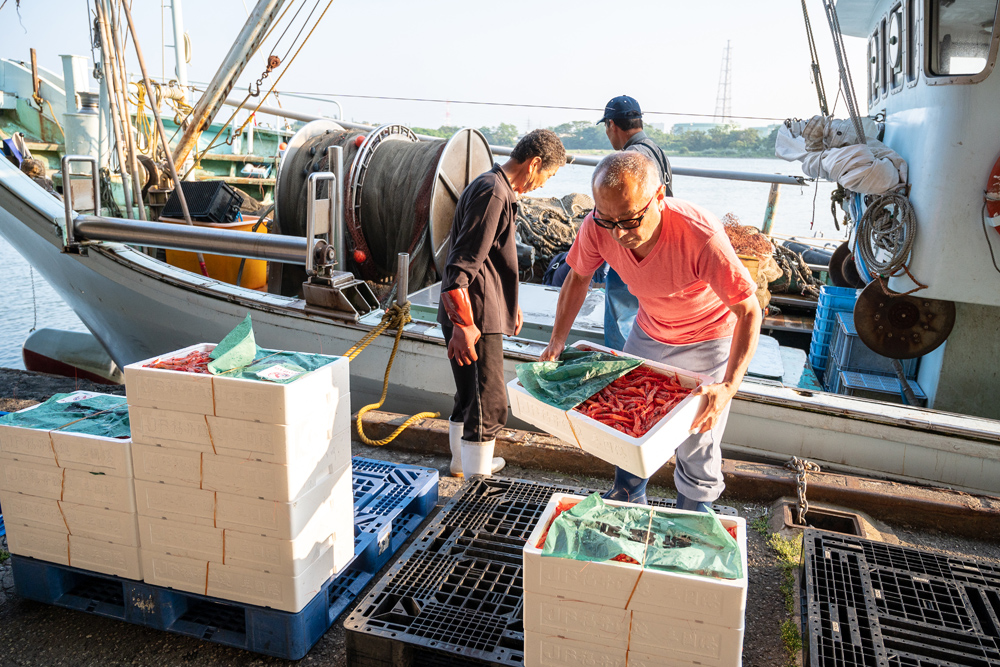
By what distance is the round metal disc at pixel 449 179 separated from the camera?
5.87 meters

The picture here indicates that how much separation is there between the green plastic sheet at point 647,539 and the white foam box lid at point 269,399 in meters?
0.99

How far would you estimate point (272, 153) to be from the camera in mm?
20359

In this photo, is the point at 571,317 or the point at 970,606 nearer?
the point at 970,606

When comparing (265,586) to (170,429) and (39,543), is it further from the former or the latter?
(39,543)

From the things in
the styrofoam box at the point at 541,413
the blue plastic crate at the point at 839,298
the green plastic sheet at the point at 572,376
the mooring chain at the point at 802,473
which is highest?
the green plastic sheet at the point at 572,376

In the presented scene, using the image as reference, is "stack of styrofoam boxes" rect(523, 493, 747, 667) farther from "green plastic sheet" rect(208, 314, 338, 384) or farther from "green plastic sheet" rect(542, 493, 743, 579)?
"green plastic sheet" rect(208, 314, 338, 384)

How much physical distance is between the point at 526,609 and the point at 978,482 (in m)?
3.29

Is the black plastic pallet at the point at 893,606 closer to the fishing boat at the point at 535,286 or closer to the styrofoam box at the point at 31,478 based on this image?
the fishing boat at the point at 535,286

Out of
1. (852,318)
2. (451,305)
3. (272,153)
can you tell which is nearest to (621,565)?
(451,305)

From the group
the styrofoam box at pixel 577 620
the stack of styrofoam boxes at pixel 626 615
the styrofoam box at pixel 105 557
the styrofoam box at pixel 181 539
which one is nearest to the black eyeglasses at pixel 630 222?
the stack of styrofoam boxes at pixel 626 615

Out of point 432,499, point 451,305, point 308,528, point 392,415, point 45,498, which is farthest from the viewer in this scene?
point 392,415

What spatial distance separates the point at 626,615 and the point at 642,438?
1.76 ft

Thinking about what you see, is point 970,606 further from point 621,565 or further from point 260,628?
point 260,628

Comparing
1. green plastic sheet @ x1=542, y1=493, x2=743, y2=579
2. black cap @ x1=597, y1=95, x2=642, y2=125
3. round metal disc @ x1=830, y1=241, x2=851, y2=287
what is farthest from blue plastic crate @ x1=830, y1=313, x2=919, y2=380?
green plastic sheet @ x1=542, y1=493, x2=743, y2=579
